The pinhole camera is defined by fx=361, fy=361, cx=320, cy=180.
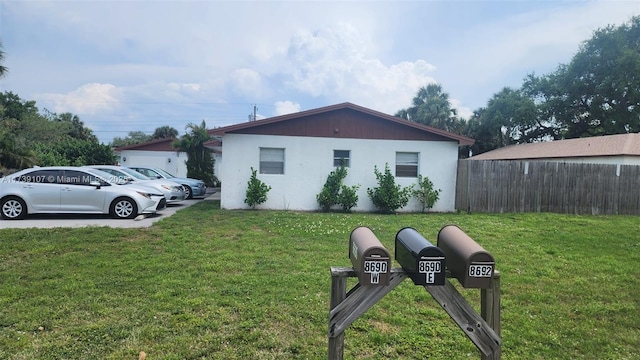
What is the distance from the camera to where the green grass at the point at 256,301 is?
313 cm

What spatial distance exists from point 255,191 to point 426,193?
5.92m

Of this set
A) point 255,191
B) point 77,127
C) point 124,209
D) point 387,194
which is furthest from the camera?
point 77,127

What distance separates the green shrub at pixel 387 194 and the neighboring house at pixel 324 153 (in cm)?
26

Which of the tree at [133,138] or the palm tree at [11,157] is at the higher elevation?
the tree at [133,138]

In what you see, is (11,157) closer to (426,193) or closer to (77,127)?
(426,193)

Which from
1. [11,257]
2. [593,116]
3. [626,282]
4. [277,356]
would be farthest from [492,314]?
[593,116]

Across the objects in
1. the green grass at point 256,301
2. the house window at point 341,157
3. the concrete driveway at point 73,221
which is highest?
the house window at point 341,157

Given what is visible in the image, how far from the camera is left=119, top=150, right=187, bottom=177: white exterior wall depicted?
28000 mm

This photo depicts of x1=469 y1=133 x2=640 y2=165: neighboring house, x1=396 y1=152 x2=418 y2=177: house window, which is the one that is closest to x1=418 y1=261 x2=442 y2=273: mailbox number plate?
x1=396 y1=152 x2=418 y2=177: house window

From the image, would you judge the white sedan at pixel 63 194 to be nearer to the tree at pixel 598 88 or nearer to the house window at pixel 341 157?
the house window at pixel 341 157

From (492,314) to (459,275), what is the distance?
430mm

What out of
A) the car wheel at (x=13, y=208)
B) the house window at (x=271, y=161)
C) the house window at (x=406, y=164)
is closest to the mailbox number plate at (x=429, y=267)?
the house window at (x=271, y=161)

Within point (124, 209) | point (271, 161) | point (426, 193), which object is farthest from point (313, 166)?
point (124, 209)

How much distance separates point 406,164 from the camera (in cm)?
1295
